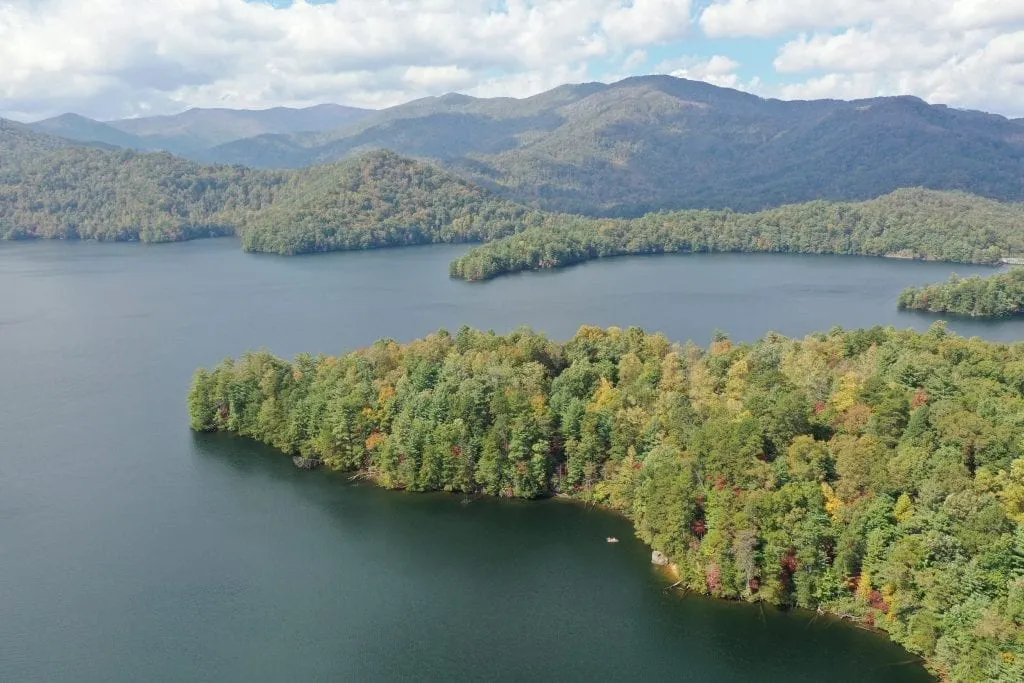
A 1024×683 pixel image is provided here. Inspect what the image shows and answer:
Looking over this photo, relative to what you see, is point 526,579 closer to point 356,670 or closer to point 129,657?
point 356,670

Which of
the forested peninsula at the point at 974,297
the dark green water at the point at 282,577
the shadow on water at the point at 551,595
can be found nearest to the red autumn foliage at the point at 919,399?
the shadow on water at the point at 551,595

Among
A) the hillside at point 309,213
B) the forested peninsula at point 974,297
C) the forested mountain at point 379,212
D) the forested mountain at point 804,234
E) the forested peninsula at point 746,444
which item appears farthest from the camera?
the hillside at point 309,213

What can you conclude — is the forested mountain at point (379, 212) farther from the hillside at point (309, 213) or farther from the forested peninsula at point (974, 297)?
the forested peninsula at point (974, 297)

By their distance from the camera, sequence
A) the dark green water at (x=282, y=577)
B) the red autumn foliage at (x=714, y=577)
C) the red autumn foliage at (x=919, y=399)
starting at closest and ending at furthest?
the dark green water at (x=282, y=577)
the red autumn foliage at (x=714, y=577)
the red autumn foliage at (x=919, y=399)

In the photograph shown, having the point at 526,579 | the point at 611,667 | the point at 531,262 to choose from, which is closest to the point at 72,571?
the point at 526,579

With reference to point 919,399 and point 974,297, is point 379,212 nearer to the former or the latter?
point 974,297

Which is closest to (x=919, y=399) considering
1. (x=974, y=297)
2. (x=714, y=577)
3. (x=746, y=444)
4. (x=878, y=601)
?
(x=746, y=444)
